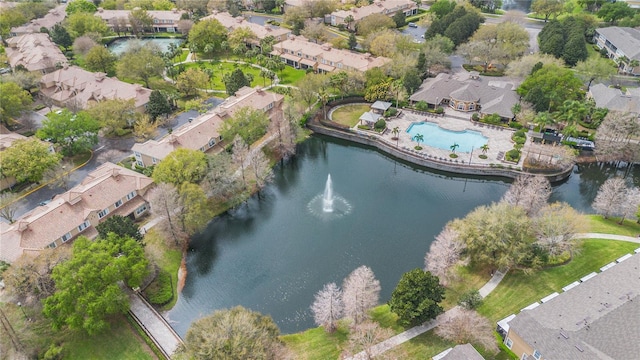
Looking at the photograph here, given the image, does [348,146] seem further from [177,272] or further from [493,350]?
[493,350]

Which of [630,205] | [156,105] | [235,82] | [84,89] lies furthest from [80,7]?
[630,205]

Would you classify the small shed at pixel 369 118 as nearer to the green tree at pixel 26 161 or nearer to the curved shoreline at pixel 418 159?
the curved shoreline at pixel 418 159

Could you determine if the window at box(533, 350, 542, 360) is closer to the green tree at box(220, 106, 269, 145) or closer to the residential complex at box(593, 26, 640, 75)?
the green tree at box(220, 106, 269, 145)

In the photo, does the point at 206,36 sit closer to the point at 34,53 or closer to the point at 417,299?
the point at 34,53

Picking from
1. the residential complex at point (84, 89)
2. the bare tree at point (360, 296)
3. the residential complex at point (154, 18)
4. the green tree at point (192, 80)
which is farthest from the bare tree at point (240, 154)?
the residential complex at point (154, 18)

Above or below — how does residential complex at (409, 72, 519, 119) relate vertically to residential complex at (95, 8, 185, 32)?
below

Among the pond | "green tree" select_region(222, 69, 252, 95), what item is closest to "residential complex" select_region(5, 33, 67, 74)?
the pond
